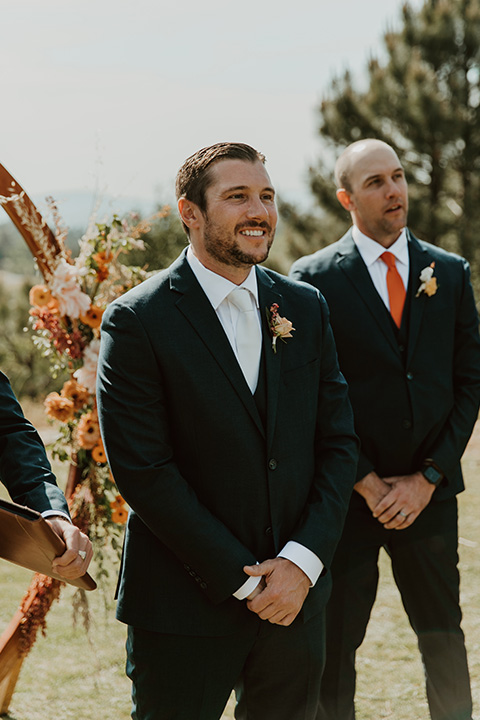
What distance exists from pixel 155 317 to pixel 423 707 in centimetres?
268

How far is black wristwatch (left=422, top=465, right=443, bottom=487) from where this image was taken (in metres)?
3.30

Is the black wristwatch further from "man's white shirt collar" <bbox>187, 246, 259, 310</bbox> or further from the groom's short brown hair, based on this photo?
the groom's short brown hair

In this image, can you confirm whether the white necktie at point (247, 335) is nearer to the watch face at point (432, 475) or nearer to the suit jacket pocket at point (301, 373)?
the suit jacket pocket at point (301, 373)

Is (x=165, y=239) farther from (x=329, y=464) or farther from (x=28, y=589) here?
(x=329, y=464)

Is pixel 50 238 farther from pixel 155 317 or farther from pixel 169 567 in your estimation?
pixel 169 567

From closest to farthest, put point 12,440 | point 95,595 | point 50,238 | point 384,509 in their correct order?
point 12,440, point 384,509, point 50,238, point 95,595

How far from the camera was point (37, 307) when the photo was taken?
3936mm

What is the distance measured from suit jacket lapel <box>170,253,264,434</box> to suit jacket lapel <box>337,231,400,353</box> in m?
1.05

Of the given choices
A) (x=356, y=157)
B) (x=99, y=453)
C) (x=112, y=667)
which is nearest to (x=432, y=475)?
(x=356, y=157)

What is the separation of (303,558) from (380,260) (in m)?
1.55

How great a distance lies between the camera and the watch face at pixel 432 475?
130 inches

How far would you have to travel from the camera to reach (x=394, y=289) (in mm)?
3467

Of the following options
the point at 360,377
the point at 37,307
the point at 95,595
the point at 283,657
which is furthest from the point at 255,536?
the point at 95,595

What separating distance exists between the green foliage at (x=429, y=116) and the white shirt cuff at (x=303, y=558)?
12275mm
